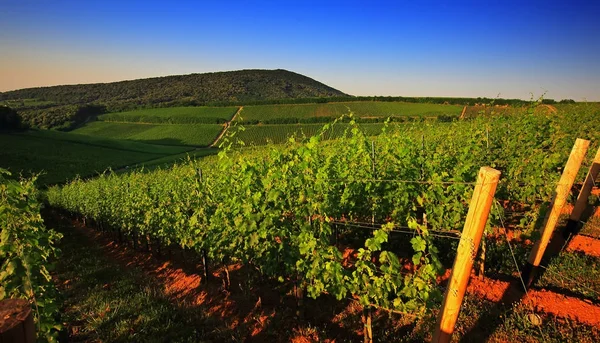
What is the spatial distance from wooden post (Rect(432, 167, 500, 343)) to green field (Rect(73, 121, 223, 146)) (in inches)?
2575

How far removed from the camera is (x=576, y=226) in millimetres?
6746

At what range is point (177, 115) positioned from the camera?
86000mm

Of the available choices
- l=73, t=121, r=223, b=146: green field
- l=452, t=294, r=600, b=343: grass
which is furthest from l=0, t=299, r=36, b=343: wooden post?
l=73, t=121, r=223, b=146: green field

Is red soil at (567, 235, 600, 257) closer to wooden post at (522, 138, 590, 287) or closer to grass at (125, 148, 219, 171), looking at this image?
wooden post at (522, 138, 590, 287)

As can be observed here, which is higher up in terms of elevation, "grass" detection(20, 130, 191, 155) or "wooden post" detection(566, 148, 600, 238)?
"wooden post" detection(566, 148, 600, 238)

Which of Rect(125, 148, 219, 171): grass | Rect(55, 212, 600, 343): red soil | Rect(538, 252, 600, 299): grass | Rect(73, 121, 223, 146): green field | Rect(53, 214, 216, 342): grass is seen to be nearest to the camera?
Rect(55, 212, 600, 343): red soil

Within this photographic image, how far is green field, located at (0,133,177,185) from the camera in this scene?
43.3 metres

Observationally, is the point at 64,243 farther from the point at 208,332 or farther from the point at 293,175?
the point at 293,175

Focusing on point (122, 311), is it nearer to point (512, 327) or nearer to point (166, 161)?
point (512, 327)

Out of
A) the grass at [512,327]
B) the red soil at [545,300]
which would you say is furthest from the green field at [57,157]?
the grass at [512,327]

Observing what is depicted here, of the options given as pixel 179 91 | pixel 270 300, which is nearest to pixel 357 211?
pixel 270 300

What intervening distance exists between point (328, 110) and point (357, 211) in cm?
7003

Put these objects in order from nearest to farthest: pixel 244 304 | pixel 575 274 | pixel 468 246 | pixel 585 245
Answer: pixel 468 246, pixel 575 274, pixel 585 245, pixel 244 304

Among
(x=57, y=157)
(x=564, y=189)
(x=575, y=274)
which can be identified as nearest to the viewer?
(x=564, y=189)
